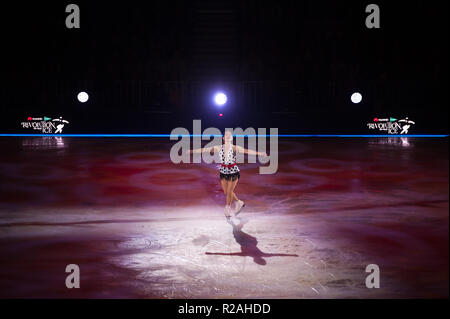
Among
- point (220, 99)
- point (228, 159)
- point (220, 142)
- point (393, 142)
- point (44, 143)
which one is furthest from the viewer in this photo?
point (220, 99)

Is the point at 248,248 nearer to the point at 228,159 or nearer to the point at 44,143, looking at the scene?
the point at 228,159

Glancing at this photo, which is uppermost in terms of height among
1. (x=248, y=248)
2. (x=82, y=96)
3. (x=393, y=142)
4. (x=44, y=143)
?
(x=82, y=96)

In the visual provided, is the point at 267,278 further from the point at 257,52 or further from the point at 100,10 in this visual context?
the point at 100,10

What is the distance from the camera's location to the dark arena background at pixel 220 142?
5.79 metres

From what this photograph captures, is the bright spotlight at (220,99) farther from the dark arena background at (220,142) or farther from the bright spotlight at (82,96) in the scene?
the bright spotlight at (82,96)

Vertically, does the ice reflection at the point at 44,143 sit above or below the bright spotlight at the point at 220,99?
below

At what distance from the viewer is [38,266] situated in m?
5.90

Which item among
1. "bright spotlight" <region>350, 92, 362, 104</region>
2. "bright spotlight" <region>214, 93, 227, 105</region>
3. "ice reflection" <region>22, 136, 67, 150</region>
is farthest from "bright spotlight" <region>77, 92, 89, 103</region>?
"bright spotlight" <region>350, 92, 362, 104</region>

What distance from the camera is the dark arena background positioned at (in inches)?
228

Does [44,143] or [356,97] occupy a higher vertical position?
[356,97]

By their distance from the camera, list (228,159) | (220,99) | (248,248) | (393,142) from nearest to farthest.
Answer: (248,248) → (228,159) → (393,142) → (220,99)

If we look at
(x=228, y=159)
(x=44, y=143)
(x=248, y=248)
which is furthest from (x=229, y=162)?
(x=44, y=143)

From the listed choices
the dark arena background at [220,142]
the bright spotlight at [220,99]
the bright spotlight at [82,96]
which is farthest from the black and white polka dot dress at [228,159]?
the bright spotlight at [82,96]

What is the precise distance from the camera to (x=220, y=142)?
18.8 m
